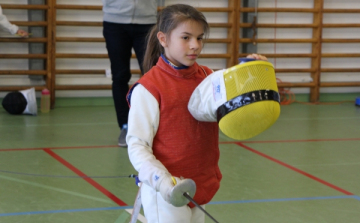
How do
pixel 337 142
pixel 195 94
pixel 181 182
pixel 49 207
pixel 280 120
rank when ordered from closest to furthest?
1. pixel 181 182
2. pixel 195 94
3. pixel 49 207
4. pixel 337 142
5. pixel 280 120

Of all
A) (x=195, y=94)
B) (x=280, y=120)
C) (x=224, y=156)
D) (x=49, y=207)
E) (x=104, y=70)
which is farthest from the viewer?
(x=104, y=70)

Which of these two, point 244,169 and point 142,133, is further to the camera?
point 244,169

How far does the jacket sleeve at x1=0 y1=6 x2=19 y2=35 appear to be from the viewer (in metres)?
4.98

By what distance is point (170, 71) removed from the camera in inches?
59.3

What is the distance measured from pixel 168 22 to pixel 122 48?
6.24 ft

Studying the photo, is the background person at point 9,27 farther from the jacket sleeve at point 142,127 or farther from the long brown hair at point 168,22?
the jacket sleeve at point 142,127

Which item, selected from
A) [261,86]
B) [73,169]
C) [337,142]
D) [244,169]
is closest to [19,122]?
[73,169]

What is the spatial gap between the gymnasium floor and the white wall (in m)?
1.13

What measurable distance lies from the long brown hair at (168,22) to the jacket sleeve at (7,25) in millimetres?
3756

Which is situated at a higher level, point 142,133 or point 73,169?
point 142,133

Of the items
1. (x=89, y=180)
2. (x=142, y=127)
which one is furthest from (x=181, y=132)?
(x=89, y=180)

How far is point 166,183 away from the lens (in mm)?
1171

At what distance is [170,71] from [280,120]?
360 cm

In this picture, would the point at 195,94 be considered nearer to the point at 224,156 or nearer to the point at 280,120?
the point at 224,156
